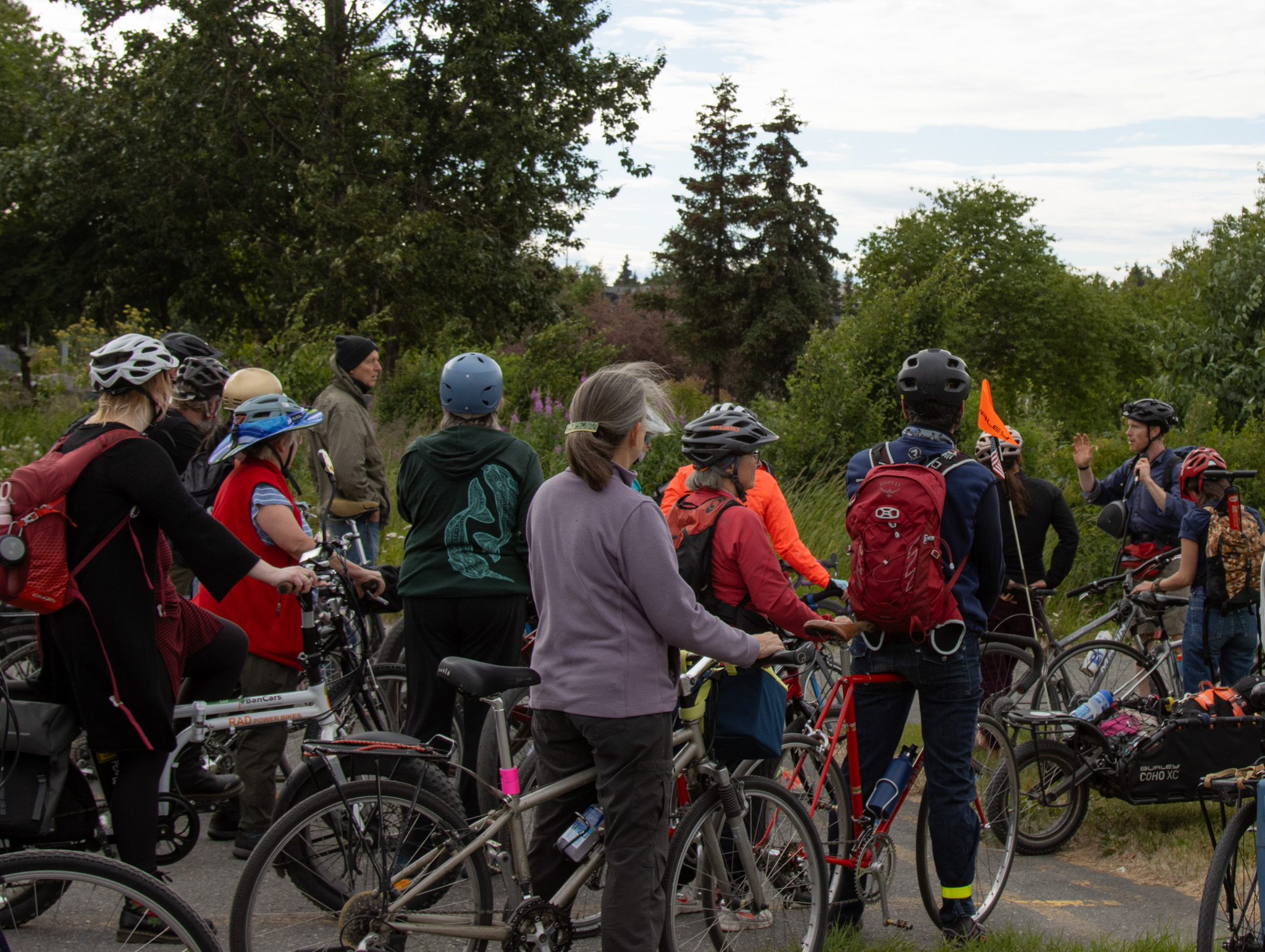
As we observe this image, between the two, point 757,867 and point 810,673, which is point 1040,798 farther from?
point 757,867

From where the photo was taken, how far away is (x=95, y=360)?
3439 mm

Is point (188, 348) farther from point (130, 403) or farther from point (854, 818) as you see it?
point (854, 818)

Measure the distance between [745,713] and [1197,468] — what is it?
3.87 meters

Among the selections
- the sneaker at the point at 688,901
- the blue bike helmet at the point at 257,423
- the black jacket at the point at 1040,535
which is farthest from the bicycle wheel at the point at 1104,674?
the blue bike helmet at the point at 257,423

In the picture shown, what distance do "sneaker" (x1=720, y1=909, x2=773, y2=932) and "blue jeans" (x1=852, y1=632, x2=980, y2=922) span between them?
74 centimetres

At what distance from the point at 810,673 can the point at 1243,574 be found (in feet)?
8.79

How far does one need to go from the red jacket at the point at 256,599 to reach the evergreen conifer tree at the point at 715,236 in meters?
51.9

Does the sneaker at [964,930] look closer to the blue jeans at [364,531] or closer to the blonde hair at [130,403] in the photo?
the blonde hair at [130,403]

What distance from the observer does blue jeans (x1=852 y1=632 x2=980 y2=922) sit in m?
3.87

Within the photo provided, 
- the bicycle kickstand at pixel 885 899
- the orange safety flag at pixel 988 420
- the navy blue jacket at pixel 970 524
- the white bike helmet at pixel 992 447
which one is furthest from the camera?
the white bike helmet at pixel 992 447

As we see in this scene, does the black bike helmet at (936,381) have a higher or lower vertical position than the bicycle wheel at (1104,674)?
higher

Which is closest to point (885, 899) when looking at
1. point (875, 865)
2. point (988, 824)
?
point (875, 865)

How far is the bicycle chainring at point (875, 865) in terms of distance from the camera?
3998mm

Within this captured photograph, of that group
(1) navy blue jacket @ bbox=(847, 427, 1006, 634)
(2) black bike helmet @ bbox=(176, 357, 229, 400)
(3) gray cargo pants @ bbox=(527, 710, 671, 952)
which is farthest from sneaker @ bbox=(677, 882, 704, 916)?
(2) black bike helmet @ bbox=(176, 357, 229, 400)
